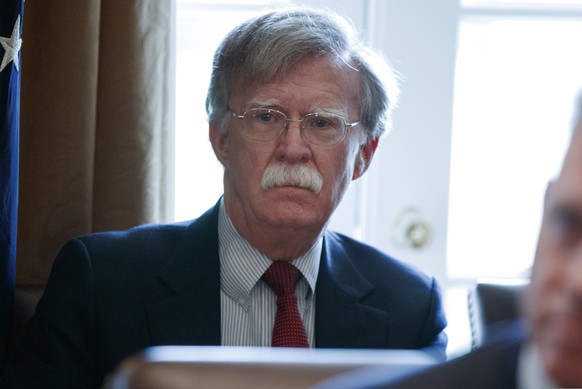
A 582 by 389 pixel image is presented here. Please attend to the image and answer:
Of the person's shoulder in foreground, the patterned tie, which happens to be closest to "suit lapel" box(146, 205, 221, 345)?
the patterned tie

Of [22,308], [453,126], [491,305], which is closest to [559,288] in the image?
[491,305]

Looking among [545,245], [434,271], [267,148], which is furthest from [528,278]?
[434,271]

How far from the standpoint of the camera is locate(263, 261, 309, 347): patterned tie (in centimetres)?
181

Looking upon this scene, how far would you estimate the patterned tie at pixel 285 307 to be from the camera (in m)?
1.81

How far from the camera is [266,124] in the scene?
1850mm

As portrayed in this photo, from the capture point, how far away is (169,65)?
214 cm

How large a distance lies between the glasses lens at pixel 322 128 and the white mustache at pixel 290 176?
64 mm

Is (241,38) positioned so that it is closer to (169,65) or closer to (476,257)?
(169,65)

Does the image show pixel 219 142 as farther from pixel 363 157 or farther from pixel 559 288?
pixel 559 288

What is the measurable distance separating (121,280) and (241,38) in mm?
514

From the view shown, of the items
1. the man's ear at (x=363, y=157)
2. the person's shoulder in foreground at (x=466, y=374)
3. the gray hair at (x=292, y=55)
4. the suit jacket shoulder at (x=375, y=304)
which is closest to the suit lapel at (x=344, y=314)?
the suit jacket shoulder at (x=375, y=304)

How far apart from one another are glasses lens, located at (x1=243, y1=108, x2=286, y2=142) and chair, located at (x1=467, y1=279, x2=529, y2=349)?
19.7 inches

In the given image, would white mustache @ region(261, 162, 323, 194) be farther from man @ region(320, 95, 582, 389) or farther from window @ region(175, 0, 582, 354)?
man @ region(320, 95, 582, 389)

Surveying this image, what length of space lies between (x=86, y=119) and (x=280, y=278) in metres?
0.53
